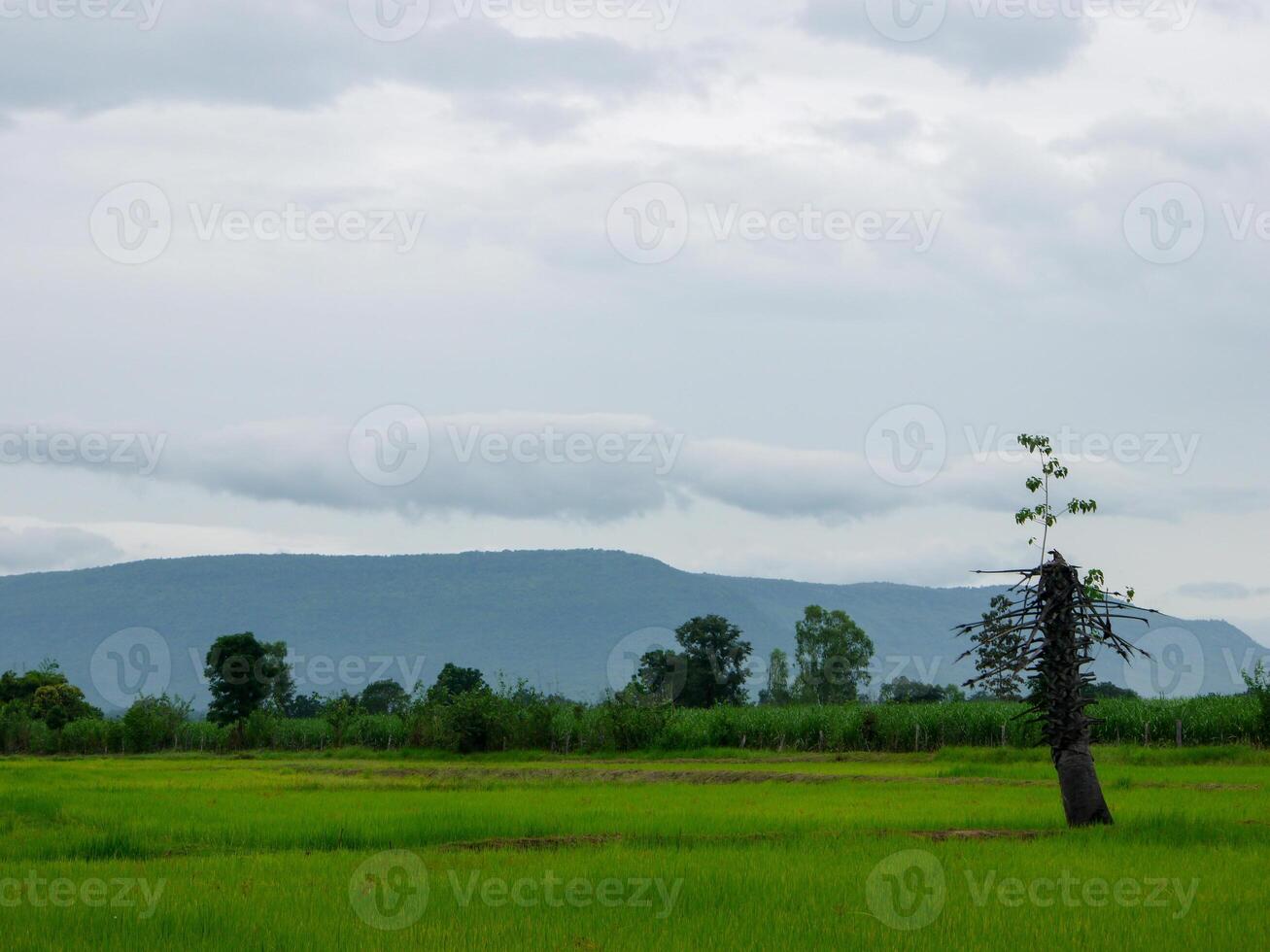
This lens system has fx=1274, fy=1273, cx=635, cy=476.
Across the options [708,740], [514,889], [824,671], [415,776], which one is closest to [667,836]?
[514,889]

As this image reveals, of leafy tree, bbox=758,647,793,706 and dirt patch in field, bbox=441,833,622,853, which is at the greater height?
leafy tree, bbox=758,647,793,706

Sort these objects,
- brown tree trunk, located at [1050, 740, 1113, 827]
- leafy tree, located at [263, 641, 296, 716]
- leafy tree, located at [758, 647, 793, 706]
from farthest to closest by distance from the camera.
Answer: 1. leafy tree, located at [758, 647, 793, 706]
2. leafy tree, located at [263, 641, 296, 716]
3. brown tree trunk, located at [1050, 740, 1113, 827]

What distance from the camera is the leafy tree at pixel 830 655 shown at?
342 feet

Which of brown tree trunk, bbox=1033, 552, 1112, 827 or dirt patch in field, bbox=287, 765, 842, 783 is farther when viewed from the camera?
dirt patch in field, bbox=287, 765, 842, 783

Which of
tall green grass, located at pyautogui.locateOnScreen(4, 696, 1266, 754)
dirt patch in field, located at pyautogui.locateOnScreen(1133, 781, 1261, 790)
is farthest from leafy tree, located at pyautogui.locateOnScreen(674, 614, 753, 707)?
dirt patch in field, located at pyautogui.locateOnScreen(1133, 781, 1261, 790)

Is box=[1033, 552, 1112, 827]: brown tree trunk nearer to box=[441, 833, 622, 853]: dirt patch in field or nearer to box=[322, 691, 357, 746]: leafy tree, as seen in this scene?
box=[441, 833, 622, 853]: dirt patch in field

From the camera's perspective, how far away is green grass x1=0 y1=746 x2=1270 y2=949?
12.5 metres

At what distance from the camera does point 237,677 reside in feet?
282

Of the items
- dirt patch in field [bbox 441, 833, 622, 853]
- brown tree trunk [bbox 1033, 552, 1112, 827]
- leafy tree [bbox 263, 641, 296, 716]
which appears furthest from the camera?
leafy tree [bbox 263, 641, 296, 716]

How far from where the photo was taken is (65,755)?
69062 millimetres

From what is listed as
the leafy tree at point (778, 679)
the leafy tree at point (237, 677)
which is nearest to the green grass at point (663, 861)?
the leafy tree at point (237, 677)

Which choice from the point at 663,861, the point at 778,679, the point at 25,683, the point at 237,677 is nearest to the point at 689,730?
the point at 237,677

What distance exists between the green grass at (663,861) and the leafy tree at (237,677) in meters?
51.0

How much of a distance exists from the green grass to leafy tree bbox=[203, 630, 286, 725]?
51.0 meters
